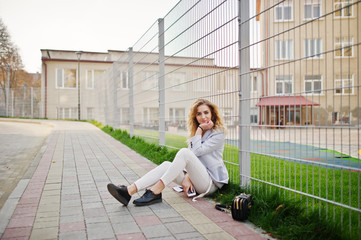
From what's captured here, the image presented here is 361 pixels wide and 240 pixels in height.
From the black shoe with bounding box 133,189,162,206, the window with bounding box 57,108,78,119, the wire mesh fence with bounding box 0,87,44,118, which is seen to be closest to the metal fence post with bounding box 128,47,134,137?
the black shoe with bounding box 133,189,162,206

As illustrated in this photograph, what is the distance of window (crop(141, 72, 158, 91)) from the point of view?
7678mm

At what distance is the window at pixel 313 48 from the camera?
253cm

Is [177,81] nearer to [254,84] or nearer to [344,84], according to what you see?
[254,84]

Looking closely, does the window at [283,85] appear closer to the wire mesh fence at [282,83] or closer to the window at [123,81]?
the wire mesh fence at [282,83]

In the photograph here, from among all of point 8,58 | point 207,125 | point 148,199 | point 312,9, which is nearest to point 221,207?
point 148,199

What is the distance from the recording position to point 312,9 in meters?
2.62

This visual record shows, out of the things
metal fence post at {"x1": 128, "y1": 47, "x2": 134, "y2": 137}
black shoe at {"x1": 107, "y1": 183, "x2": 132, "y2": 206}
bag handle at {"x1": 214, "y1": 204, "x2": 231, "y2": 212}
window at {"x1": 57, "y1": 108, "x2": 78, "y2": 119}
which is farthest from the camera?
window at {"x1": 57, "y1": 108, "x2": 78, "y2": 119}

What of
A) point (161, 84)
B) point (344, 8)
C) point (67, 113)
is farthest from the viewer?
point (67, 113)

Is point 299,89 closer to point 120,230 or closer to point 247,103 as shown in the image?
point 247,103

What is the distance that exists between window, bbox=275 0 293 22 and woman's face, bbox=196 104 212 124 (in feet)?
4.62

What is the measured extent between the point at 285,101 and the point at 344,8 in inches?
36.7

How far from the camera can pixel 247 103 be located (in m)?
3.60

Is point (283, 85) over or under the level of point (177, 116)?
over

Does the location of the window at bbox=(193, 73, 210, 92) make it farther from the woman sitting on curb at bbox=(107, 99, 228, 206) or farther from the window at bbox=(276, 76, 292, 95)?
the window at bbox=(276, 76, 292, 95)
